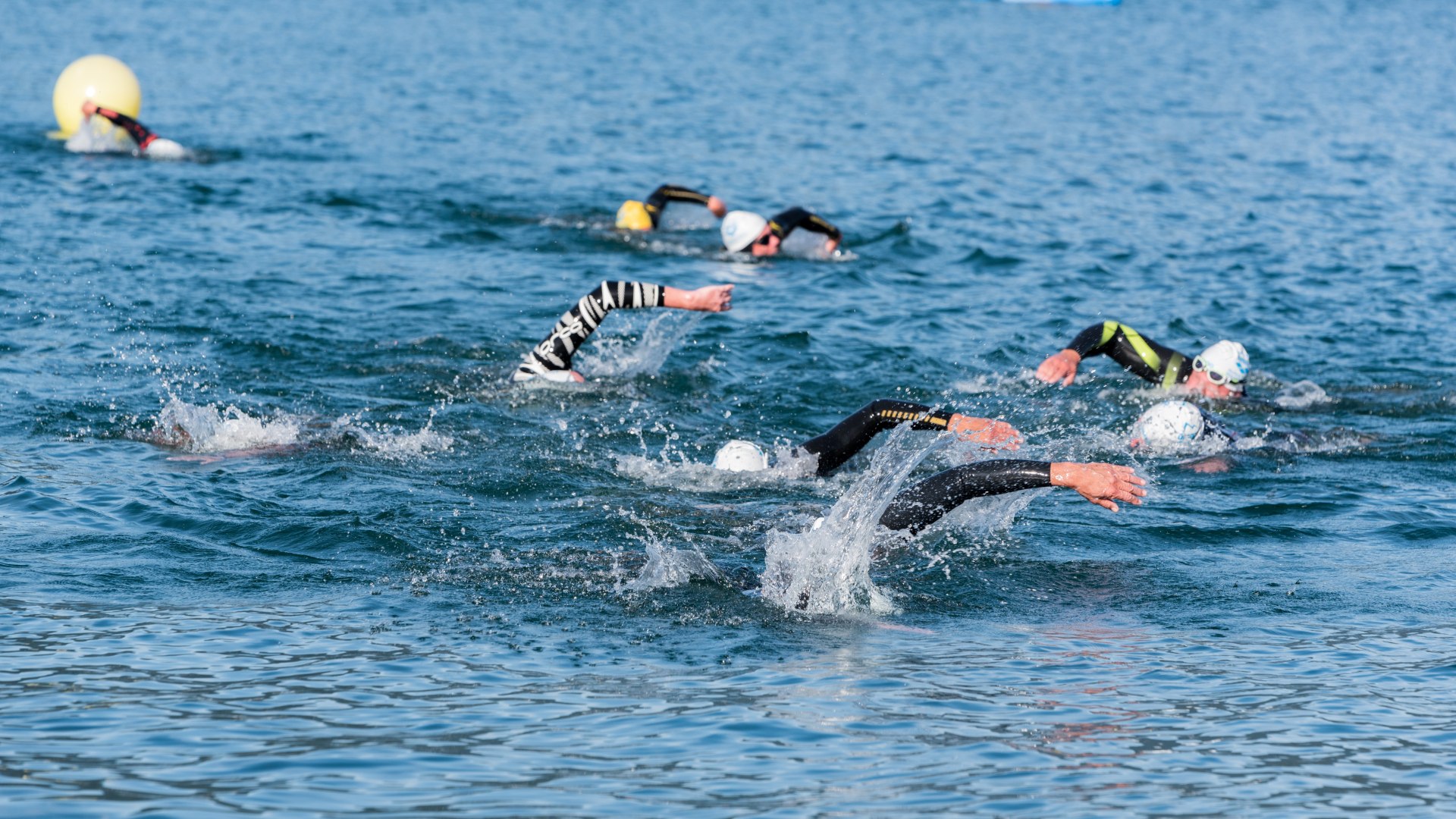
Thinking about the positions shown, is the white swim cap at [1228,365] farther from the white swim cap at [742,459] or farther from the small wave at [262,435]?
the small wave at [262,435]

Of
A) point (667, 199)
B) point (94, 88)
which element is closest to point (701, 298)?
point (667, 199)

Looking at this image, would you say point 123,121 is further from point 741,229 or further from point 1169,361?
point 1169,361

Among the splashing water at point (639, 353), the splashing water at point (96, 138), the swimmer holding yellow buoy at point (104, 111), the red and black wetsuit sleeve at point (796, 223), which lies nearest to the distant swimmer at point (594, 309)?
the splashing water at point (639, 353)

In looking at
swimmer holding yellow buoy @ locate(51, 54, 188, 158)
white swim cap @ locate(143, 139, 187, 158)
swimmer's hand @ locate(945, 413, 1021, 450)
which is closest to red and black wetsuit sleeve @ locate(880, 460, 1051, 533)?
swimmer's hand @ locate(945, 413, 1021, 450)

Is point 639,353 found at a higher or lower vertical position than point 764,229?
lower

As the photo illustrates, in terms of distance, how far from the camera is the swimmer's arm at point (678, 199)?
2141 centimetres

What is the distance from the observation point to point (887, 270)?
20.5 meters

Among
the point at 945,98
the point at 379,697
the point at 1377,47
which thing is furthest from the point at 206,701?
the point at 1377,47

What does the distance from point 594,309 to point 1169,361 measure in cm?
557

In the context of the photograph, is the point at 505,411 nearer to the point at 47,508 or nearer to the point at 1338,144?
the point at 47,508

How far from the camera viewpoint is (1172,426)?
13102 millimetres

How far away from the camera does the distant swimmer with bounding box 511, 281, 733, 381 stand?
1247 centimetres

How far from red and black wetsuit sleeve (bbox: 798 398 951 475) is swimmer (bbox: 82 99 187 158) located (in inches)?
661

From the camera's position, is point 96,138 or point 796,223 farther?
point 96,138
